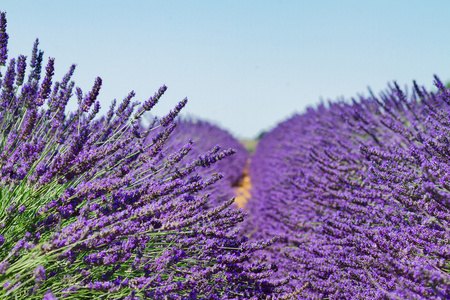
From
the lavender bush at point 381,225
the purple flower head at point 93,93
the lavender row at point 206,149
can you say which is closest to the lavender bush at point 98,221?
the purple flower head at point 93,93

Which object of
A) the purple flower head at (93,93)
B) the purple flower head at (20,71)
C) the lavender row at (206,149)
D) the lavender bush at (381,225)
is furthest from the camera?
the lavender row at (206,149)

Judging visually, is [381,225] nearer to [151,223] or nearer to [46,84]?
[151,223]

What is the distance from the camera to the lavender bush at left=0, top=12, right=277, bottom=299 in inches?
55.7

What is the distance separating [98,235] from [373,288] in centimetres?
127

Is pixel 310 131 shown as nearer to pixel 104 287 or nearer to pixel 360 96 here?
pixel 360 96

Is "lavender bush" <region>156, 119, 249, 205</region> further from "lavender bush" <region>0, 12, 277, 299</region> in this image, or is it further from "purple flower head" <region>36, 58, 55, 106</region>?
"purple flower head" <region>36, 58, 55, 106</region>

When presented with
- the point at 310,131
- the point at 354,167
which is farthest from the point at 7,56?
the point at 310,131

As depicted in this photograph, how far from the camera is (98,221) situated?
58.5 inches

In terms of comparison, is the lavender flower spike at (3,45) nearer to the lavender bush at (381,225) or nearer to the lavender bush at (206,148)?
the lavender bush at (206,148)

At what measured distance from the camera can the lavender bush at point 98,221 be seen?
4.64 ft

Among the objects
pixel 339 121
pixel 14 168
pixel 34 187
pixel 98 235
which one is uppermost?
pixel 339 121

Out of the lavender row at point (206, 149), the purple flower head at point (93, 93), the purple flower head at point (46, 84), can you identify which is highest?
the lavender row at point (206, 149)

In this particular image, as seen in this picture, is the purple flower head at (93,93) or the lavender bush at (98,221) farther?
the purple flower head at (93,93)

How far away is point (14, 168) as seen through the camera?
65.3 inches
